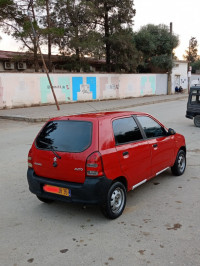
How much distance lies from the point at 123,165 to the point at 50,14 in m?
22.3

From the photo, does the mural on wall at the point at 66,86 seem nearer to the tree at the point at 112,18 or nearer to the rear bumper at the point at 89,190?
the tree at the point at 112,18

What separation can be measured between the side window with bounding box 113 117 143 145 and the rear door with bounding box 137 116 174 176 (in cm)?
25

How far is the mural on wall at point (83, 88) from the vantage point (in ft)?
75.2

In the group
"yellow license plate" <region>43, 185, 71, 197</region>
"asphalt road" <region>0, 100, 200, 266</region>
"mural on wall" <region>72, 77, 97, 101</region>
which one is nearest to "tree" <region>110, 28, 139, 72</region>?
"mural on wall" <region>72, 77, 97, 101</region>

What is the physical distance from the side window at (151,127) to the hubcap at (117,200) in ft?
3.97

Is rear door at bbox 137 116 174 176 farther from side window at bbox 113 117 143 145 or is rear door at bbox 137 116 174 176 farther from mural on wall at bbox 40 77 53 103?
mural on wall at bbox 40 77 53 103

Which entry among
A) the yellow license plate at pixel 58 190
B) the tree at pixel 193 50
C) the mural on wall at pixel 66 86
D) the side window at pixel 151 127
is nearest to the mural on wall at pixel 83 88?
the mural on wall at pixel 66 86

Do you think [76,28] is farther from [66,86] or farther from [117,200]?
[117,200]

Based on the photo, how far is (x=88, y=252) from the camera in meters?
3.07

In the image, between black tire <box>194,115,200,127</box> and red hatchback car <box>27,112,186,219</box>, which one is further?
black tire <box>194,115,200,127</box>

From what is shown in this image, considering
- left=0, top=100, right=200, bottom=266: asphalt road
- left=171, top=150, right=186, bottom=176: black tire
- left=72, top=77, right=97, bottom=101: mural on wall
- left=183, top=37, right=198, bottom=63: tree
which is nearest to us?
left=0, top=100, right=200, bottom=266: asphalt road

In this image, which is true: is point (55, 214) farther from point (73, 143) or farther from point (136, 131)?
point (136, 131)

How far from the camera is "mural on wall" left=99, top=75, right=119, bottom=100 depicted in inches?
999

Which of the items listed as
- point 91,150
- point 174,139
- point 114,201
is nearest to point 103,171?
point 91,150
